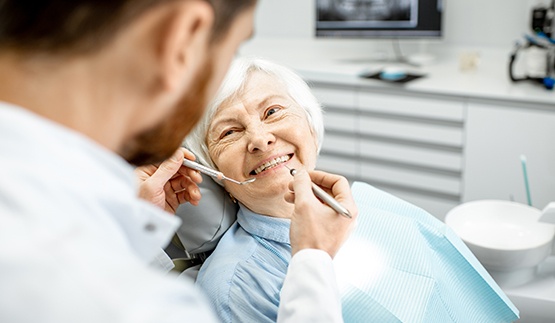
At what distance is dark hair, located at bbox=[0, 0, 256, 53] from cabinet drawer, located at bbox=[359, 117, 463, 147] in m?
2.67

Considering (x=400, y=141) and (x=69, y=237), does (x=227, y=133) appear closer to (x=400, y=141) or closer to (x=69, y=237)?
(x=69, y=237)

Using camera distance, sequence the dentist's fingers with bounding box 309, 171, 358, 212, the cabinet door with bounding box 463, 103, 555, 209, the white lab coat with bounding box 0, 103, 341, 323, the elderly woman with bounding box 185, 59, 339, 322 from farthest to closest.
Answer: the cabinet door with bounding box 463, 103, 555, 209 → the elderly woman with bounding box 185, 59, 339, 322 → the dentist's fingers with bounding box 309, 171, 358, 212 → the white lab coat with bounding box 0, 103, 341, 323

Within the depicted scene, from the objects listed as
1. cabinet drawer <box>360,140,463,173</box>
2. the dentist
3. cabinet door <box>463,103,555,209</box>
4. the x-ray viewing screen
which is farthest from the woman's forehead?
the x-ray viewing screen

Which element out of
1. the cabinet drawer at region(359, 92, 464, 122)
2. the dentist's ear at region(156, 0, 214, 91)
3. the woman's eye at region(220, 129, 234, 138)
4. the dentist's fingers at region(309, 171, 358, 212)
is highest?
the dentist's ear at region(156, 0, 214, 91)

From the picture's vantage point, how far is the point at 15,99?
0.62 meters

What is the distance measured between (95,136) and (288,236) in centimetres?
88

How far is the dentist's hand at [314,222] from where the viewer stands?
105 centimetres

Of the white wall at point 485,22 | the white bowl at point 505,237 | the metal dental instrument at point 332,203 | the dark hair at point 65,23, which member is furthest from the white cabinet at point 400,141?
the dark hair at point 65,23

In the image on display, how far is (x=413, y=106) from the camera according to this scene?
3160 mm

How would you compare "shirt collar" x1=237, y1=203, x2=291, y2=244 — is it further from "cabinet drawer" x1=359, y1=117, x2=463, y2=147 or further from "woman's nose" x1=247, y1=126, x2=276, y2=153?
"cabinet drawer" x1=359, y1=117, x2=463, y2=147

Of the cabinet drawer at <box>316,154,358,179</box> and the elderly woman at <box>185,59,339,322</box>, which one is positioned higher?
the elderly woman at <box>185,59,339,322</box>

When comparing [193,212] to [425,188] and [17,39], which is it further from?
[425,188]

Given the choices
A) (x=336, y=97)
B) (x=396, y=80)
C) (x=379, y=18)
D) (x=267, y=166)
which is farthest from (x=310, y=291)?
(x=379, y=18)

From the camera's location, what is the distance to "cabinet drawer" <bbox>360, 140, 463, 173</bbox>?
3156 millimetres
